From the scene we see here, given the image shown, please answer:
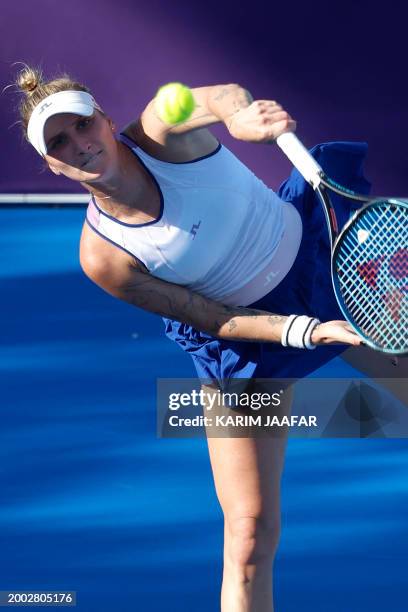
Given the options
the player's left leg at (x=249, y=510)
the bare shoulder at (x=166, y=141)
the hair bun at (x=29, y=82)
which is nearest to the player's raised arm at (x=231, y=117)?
the bare shoulder at (x=166, y=141)

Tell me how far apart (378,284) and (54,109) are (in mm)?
796

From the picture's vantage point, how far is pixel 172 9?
23.6ft

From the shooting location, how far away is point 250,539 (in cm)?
338

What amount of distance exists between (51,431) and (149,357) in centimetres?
72

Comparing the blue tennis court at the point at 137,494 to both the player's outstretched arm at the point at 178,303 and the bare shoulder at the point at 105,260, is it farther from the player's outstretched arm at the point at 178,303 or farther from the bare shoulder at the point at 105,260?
the bare shoulder at the point at 105,260

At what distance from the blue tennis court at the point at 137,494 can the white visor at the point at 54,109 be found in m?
1.21

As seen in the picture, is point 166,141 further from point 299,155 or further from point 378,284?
point 378,284

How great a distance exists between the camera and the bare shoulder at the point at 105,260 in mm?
3258

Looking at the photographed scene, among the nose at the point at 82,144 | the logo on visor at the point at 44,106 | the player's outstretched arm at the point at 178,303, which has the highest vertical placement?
the logo on visor at the point at 44,106

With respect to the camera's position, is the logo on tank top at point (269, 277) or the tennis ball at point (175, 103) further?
the logo on tank top at point (269, 277)

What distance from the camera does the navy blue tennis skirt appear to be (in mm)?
3438

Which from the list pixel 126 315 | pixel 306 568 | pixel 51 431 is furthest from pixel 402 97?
pixel 306 568

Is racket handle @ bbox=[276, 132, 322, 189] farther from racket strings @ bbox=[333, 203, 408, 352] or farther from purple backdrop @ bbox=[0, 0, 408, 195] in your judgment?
purple backdrop @ bbox=[0, 0, 408, 195]

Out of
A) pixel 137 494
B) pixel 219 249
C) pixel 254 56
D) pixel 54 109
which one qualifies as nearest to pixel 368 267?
pixel 219 249
